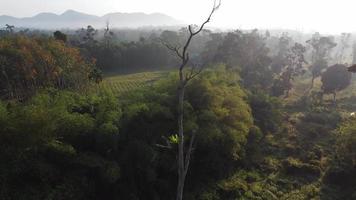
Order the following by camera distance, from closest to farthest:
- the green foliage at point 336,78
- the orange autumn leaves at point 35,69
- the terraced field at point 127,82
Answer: the orange autumn leaves at point 35,69 → the green foliage at point 336,78 → the terraced field at point 127,82

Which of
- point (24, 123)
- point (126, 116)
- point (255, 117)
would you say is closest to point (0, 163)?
point (24, 123)

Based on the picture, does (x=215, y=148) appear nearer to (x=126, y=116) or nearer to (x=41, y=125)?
(x=126, y=116)

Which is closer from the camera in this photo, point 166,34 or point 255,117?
point 255,117

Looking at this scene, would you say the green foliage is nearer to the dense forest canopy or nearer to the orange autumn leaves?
the dense forest canopy

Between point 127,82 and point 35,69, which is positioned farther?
point 127,82

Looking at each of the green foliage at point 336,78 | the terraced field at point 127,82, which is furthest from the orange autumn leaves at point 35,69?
the green foliage at point 336,78

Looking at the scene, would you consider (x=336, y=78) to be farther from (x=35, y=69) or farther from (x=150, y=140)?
(x=35, y=69)

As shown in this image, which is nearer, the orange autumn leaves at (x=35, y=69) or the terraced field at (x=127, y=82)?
the orange autumn leaves at (x=35, y=69)

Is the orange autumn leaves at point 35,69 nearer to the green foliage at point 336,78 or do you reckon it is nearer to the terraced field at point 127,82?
the terraced field at point 127,82

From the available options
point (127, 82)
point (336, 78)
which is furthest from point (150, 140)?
point (127, 82)

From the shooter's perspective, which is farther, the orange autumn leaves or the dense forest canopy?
the orange autumn leaves

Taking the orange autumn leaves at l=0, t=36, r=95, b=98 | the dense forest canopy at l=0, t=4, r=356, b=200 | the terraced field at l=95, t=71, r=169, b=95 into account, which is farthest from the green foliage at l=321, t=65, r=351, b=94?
the orange autumn leaves at l=0, t=36, r=95, b=98
